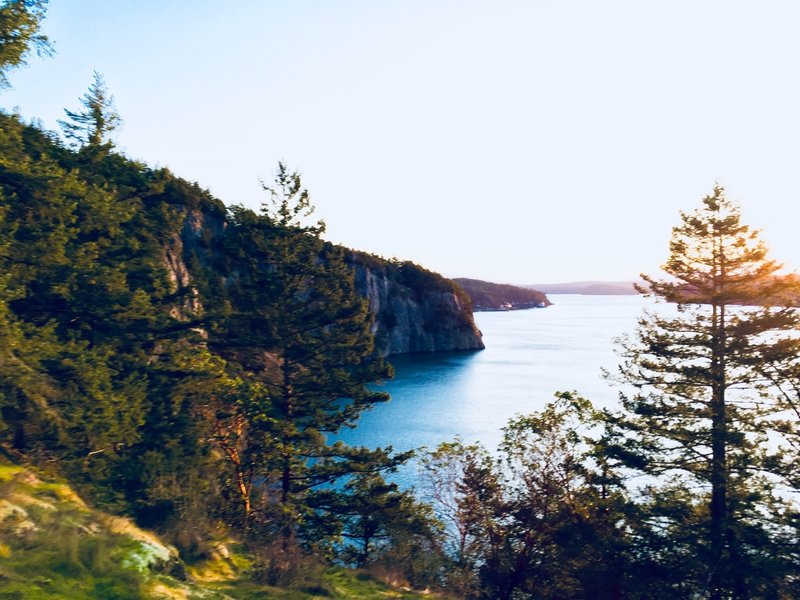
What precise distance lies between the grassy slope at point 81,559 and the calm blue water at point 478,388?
1669cm

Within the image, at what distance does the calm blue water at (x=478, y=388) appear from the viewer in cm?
4606

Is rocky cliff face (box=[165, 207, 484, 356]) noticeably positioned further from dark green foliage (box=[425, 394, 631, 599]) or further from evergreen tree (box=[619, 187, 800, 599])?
evergreen tree (box=[619, 187, 800, 599])

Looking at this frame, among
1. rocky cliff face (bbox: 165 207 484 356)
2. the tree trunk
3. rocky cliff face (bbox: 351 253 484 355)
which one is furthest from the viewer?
rocky cliff face (bbox: 351 253 484 355)

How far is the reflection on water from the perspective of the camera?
152 ft

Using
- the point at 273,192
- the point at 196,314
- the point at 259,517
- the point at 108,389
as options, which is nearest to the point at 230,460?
the point at 259,517

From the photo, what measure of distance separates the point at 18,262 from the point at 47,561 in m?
9.07

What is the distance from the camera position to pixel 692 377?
1936cm

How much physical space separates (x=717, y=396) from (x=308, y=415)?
15359 millimetres

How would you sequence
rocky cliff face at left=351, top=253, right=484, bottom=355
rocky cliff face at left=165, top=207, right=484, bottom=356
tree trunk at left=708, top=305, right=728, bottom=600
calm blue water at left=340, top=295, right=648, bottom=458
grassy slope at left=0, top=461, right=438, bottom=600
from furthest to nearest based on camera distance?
rocky cliff face at left=351, top=253, right=484, bottom=355
rocky cliff face at left=165, top=207, right=484, bottom=356
calm blue water at left=340, top=295, right=648, bottom=458
tree trunk at left=708, top=305, right=728, bottom=600
grassy slope at left=0, top=461, right=438, bottom=600

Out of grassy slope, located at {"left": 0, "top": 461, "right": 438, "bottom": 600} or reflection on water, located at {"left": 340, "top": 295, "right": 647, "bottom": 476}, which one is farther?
reflection on water, located at {"left": 340, "top": 295, "right": 647, "bottom": 476}

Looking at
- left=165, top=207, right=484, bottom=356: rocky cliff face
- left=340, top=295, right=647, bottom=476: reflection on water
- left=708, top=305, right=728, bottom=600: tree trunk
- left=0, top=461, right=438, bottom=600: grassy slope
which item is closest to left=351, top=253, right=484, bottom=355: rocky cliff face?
left=165, top=207, right=484, bottom=356: rocky cliff face

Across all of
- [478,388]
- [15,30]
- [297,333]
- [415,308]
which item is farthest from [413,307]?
[15,30]

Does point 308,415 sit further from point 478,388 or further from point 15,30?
point 478,388

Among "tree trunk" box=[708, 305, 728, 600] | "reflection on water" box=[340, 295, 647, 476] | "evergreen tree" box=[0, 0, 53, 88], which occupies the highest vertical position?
"evergreen tree" box=[0, 0, 53, 88]
